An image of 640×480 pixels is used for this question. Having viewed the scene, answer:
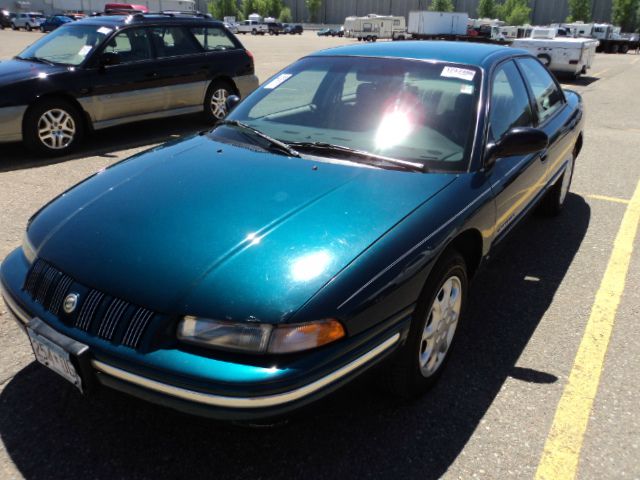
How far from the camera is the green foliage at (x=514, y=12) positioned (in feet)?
244

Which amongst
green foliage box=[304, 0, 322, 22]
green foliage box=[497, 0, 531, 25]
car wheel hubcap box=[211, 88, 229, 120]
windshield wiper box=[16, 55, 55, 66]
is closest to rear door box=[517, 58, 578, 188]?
car wheel hubcap box=[211, 88, 229, 120]

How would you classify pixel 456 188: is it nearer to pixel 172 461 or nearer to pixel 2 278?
pixel 172 461

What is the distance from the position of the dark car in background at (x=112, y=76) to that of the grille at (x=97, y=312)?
4.39 m

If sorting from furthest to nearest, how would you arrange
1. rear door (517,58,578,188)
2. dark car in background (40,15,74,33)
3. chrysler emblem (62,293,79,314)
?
dark car in background (40,15,74,33)
rear door (517,58,578,188)
chrysler emblem (62,293,79,314)

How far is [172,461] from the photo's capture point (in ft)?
7.27

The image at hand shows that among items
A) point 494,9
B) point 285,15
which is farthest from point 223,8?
point 494,9

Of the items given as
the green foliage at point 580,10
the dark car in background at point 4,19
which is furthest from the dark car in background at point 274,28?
the green foliage at point 580,10

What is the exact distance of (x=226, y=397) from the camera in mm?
1808

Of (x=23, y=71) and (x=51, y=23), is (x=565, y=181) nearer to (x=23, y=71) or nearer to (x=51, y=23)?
(x=23, y=71)

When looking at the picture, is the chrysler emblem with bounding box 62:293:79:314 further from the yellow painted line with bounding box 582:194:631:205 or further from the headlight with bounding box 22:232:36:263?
the yellow painted line with bounding box 582:194:631:205

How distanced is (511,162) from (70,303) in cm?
242

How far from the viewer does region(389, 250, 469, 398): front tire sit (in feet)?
7.70

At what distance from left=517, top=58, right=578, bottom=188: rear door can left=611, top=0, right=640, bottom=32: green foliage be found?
7523cm

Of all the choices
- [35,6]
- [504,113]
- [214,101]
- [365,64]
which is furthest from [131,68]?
[35,6]
